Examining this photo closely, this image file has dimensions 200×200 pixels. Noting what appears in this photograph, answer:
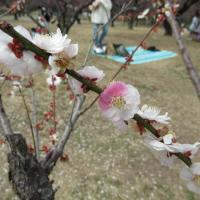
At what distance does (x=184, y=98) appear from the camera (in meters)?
8.89

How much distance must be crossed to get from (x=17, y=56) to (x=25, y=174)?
1.94 m

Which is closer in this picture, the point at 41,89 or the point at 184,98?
the point at 41,89

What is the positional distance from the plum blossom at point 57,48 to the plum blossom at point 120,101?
0.11 meters

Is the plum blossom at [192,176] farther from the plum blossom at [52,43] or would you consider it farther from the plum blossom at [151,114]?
the plum blossom at [52,43]

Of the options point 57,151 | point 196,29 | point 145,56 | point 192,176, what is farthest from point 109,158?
point 196,29

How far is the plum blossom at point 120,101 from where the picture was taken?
0.88 m

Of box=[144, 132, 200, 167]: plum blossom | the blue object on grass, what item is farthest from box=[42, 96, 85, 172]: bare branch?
the blue object on grass

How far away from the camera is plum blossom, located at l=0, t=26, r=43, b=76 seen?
2.61ft

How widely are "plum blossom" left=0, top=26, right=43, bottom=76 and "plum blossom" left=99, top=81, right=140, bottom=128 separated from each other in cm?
16

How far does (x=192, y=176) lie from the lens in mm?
994

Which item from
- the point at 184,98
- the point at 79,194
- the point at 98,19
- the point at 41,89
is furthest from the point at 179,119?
the point at 98,19

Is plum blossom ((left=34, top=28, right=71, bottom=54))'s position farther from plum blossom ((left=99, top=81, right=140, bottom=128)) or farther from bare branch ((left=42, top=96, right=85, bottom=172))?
bare branch ((left=42, top=96, right=85, bottom=172))

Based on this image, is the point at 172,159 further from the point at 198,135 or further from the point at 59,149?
the point at 198,135

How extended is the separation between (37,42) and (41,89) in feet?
24.5
